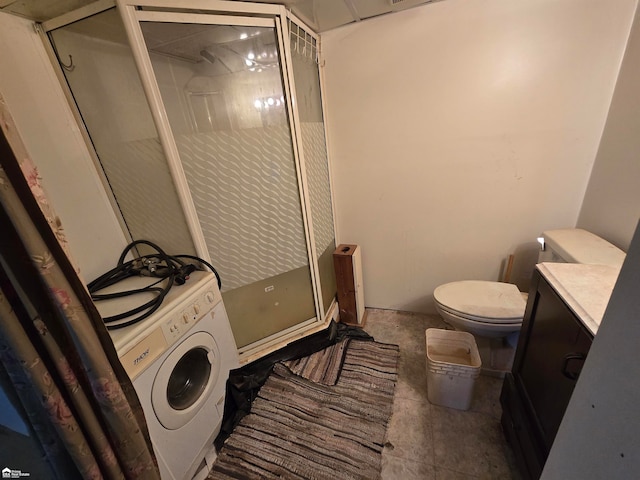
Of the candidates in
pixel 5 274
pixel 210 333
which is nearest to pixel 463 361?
pixel 210 333

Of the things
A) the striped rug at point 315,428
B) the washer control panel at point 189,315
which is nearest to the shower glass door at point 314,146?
the striped rug at point 315,428

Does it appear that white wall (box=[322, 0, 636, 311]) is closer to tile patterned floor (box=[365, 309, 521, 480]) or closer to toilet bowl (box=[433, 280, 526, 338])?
toilet bowl (box=[433, 280, 526, 338])

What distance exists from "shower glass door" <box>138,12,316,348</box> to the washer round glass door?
314mm

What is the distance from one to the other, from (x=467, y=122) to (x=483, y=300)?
105 centimetres

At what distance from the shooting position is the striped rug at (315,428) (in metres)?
1.15

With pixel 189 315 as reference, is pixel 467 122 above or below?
above

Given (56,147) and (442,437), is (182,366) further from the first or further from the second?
(442,437)

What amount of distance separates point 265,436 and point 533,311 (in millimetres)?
1362

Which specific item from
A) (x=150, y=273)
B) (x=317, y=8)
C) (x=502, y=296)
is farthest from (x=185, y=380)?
(x=317, y=8)

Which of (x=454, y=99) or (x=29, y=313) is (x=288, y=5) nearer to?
(x=454, y=99)

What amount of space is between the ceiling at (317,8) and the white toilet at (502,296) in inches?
57.9

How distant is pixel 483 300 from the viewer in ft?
4.62

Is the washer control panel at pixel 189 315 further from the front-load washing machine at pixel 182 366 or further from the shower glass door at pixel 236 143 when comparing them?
the shower glass door at pixel 236 143

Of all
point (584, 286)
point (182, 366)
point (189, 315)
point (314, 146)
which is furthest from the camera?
point (314, 146)
